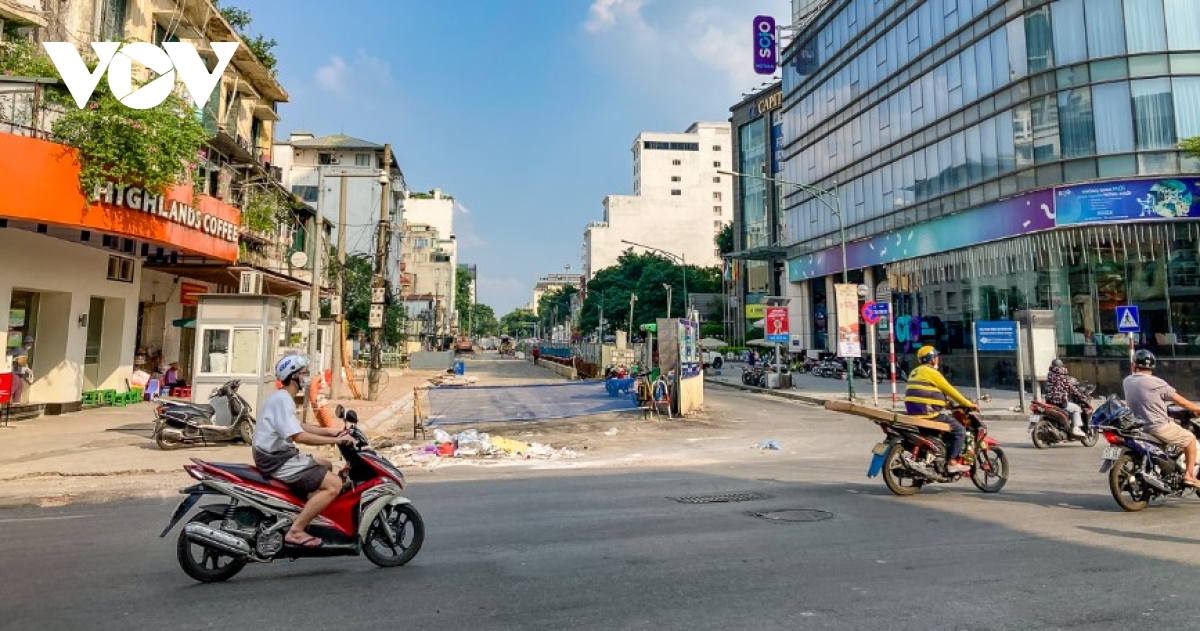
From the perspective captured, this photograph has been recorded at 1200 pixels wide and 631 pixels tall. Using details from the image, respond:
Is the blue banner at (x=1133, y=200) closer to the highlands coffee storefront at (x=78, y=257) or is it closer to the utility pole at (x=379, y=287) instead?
the utility pole at (x=379, y=287)

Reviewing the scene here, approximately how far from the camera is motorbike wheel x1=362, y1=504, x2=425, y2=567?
5312 millimetres

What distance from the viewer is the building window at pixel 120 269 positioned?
725 inches

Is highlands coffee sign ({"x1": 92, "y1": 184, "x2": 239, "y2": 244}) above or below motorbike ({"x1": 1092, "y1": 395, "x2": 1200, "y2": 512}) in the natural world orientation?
above

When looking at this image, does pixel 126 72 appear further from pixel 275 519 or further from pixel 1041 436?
pixel 1041 436

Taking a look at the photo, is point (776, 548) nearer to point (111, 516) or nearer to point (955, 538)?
point (955, 538)

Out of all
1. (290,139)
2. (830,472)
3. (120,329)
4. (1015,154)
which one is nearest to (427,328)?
(290,139)

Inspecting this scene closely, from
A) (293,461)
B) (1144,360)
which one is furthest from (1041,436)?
(293,461)

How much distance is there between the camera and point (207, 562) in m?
5.17

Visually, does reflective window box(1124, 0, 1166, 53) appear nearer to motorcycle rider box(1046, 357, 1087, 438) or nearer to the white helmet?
motorcycle rider box(1046, 357, 1087, 438)

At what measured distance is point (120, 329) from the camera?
1925 centimetres

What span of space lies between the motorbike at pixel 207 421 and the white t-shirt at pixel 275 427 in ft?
28.0

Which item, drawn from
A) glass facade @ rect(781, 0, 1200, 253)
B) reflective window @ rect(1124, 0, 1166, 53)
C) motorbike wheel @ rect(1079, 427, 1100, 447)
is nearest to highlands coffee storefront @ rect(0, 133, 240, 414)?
motorbike wheel @ rect(1079, 427, 1100, 447)

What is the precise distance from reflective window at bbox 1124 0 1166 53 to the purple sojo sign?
2775 cm

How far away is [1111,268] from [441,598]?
28.6 meters
